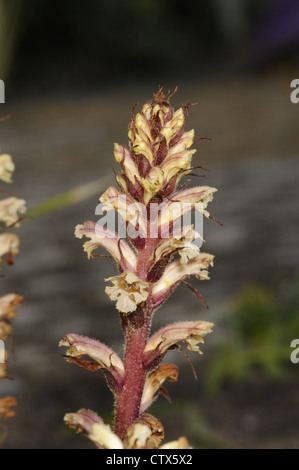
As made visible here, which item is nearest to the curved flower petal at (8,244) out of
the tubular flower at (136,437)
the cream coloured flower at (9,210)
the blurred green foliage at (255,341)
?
the cream coloured flower at (9,210)

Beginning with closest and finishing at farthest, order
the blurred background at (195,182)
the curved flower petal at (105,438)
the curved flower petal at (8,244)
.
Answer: the curved flower petal at (105,438), the curved flower petal at (8,244), the blurred background at (195,182)

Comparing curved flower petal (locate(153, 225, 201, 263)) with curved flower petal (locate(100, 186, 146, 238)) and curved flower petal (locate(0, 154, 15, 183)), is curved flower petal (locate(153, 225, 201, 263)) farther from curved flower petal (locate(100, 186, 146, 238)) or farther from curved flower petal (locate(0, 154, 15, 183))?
curved flower petal (locate(0, 154, 15, 183))

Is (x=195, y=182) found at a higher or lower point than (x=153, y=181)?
higher

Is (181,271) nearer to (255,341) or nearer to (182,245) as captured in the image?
(182,245)

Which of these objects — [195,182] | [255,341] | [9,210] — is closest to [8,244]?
[9,210]

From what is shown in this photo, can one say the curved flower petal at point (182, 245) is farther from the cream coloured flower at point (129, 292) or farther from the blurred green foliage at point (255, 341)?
the blurred green foliage at point (255, 341)

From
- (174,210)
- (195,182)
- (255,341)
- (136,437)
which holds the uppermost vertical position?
(195,182)
